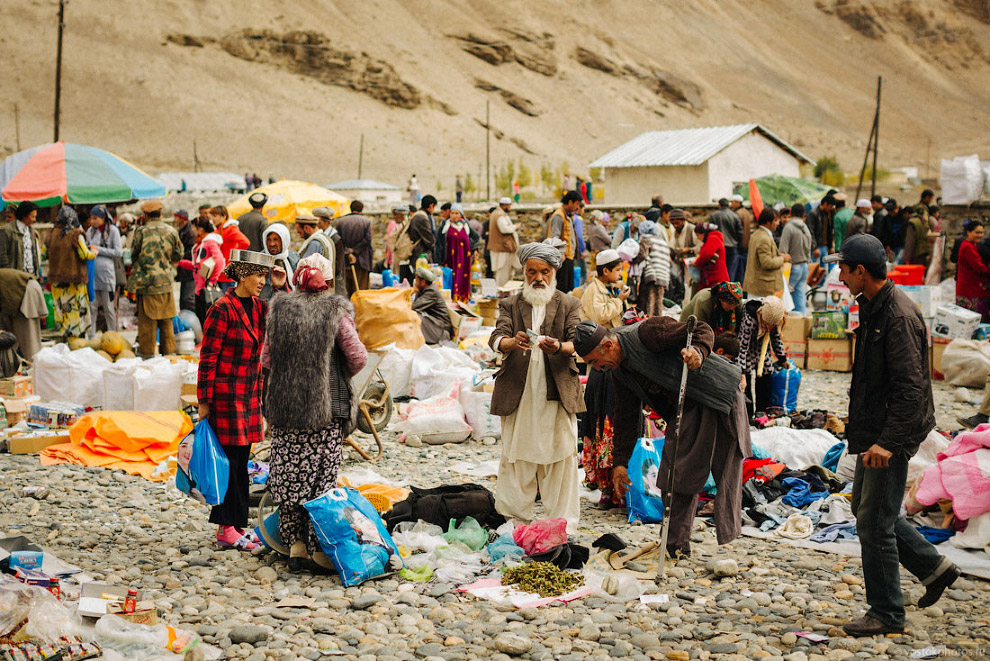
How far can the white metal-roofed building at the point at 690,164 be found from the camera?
24.8m

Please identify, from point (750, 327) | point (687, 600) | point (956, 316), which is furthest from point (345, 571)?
point (956, 316)

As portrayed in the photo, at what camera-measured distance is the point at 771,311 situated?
7688 millimetres

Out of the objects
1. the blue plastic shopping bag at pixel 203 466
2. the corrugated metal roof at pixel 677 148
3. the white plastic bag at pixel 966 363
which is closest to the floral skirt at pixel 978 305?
the white plastic bag at pixel 966 363

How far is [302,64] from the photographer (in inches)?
2849

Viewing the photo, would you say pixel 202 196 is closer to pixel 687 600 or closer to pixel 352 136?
pixel 352 136

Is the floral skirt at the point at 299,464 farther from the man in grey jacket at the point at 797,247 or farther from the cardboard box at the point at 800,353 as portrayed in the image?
the man in grey jacket at the point at 797,247

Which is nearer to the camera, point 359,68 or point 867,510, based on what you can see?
point 867,510

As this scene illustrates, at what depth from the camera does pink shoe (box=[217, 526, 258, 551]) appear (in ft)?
18.2

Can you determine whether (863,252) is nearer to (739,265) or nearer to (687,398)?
(687,398)

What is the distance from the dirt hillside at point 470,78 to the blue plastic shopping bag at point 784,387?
5352 cm

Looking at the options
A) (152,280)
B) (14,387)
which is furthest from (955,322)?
(14,387)

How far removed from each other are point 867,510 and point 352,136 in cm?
6393

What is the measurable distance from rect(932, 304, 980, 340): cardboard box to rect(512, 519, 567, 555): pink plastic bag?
23.8 feet

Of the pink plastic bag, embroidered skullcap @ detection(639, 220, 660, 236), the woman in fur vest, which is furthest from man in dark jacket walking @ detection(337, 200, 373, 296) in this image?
the pink plastic bag
